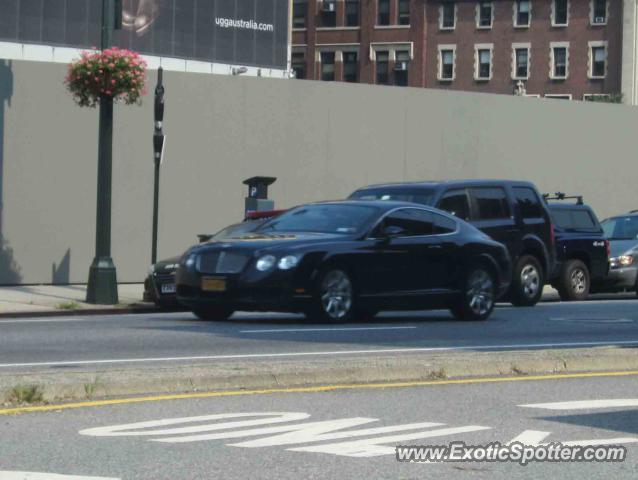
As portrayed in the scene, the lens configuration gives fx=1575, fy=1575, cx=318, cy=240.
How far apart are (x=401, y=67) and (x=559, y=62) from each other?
31.6 feet

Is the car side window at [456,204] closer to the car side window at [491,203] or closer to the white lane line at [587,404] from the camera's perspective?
the car side window at [491,203]

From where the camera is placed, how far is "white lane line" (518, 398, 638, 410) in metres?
10.6

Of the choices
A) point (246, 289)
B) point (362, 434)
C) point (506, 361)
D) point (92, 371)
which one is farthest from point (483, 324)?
point (362, 434)

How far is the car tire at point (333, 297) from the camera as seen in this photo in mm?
18359

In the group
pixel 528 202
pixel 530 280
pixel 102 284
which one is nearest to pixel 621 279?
pixel 530 280

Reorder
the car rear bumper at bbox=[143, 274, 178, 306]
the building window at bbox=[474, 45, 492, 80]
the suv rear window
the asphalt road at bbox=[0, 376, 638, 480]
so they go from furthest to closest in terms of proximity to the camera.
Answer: the building window at bbox=[474, 45, 492, 80] < the suv rear window < the car rear bumper at bbox=[143, 274, 178, 306] < the asphalt road at bbox=[0, 376, 638, 480]

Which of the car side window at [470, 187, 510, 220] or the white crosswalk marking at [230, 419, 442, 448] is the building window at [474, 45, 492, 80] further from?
the white crosswalk marking at [230, 419, 442, 448]

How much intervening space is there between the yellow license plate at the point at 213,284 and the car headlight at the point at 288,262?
685mm

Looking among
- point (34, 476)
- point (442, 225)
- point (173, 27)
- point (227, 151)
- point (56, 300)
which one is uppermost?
point (173, 27)

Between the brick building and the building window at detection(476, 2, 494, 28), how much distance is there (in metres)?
0.06

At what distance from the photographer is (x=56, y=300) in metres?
24.3

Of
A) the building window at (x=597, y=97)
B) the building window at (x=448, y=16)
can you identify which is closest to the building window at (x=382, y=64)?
the building window at (x=448, y=16)

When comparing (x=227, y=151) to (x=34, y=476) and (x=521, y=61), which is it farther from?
(x=521, y=61)

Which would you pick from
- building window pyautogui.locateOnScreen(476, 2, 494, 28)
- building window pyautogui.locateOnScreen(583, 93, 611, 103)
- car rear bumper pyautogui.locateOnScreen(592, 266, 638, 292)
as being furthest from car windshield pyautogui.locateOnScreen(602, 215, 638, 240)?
building window pyautogui.locateOnScreen(476, 2, 494, 28)
